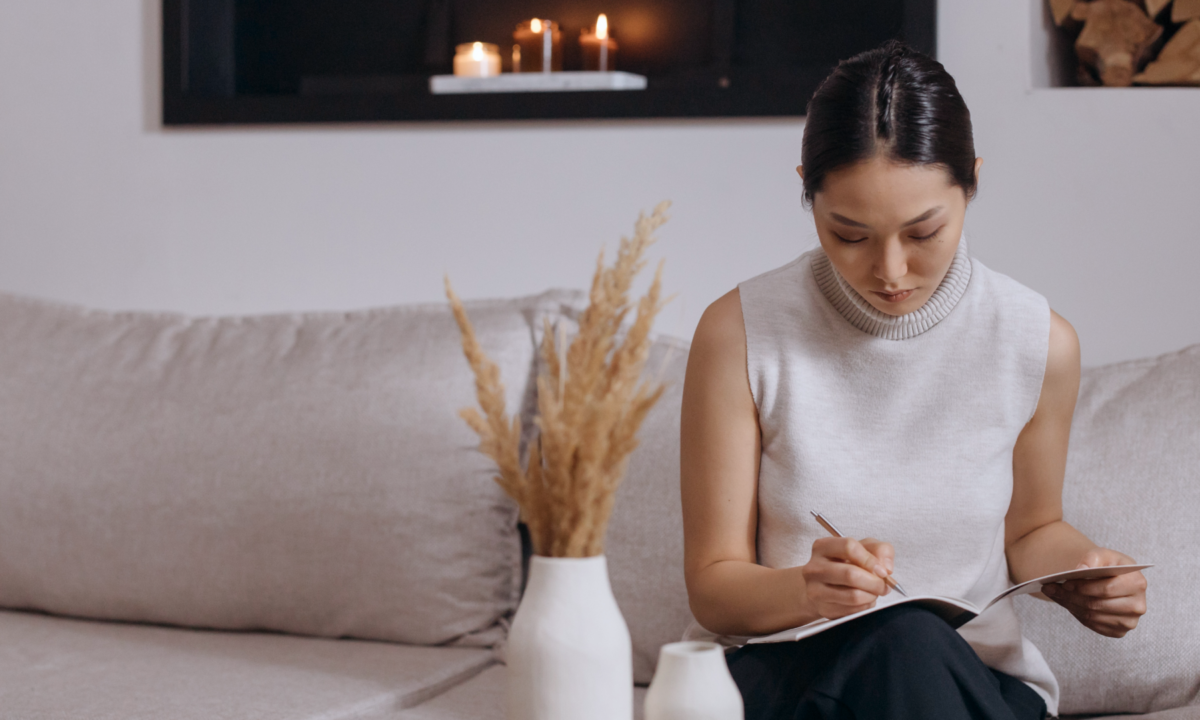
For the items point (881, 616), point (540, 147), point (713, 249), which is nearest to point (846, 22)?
point (713, 249)

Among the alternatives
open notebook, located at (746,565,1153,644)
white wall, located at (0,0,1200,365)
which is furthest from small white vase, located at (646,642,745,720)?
white wall, located at (0,0,1200,365)

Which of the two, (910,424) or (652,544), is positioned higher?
(910,424)

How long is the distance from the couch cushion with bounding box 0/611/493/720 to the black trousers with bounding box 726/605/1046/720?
0.49 m

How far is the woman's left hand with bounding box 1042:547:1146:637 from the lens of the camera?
3.18 feet

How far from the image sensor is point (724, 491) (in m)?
1.09

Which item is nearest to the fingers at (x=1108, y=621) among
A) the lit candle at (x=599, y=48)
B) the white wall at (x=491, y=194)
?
the white wall at (x=491, y=194)

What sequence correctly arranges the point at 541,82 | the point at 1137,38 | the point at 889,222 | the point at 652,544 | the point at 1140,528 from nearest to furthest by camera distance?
the point at 889,222 → the point at 1140,528 → the point at 652,544 → the point at 1137,38 → the point at 541,82

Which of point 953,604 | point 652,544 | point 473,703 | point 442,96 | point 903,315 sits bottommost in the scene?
point 473,703

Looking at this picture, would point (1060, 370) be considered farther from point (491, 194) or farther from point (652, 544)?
point (491, 194)

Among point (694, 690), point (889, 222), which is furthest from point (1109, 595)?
point (694, 690)

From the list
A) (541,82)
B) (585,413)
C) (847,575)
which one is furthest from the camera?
(541,82)

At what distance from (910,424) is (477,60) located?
3.60 ft

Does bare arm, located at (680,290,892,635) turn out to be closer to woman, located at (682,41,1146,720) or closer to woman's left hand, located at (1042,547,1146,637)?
woman, located at (682,41,1146,720)

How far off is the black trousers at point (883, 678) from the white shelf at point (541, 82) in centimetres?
108
